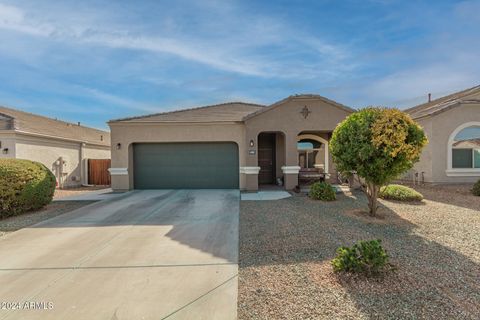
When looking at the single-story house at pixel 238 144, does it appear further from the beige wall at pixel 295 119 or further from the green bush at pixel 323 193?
the green bush at pixel 323 193

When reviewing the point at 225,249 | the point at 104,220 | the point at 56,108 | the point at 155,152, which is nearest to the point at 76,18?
the point at 155,152

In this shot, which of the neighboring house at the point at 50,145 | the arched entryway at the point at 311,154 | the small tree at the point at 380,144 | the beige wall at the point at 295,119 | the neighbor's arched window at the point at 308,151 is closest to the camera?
the small tree at the point at 380,144

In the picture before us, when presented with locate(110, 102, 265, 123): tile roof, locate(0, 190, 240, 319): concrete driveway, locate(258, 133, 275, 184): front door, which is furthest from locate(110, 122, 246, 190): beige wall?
locate(0, 190, 240, 319): concrete driveway

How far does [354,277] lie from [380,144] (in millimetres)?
4124

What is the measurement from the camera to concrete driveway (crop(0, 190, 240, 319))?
118 inches

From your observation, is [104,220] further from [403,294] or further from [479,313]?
[479,313]

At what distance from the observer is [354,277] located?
350 cm

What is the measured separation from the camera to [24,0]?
24.7 feet

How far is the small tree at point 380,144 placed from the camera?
6.31m

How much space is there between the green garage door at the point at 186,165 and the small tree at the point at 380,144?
6.86m

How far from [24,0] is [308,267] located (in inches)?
431

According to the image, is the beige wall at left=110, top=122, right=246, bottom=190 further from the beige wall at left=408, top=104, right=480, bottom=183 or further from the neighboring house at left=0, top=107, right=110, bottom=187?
the beige wall at left=408, top=104, right=480, bottom=183

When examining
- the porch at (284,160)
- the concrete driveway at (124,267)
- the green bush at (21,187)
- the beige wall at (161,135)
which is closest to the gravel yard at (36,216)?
the green bush at (21,187)

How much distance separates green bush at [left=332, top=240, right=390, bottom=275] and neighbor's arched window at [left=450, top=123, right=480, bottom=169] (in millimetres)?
12913
